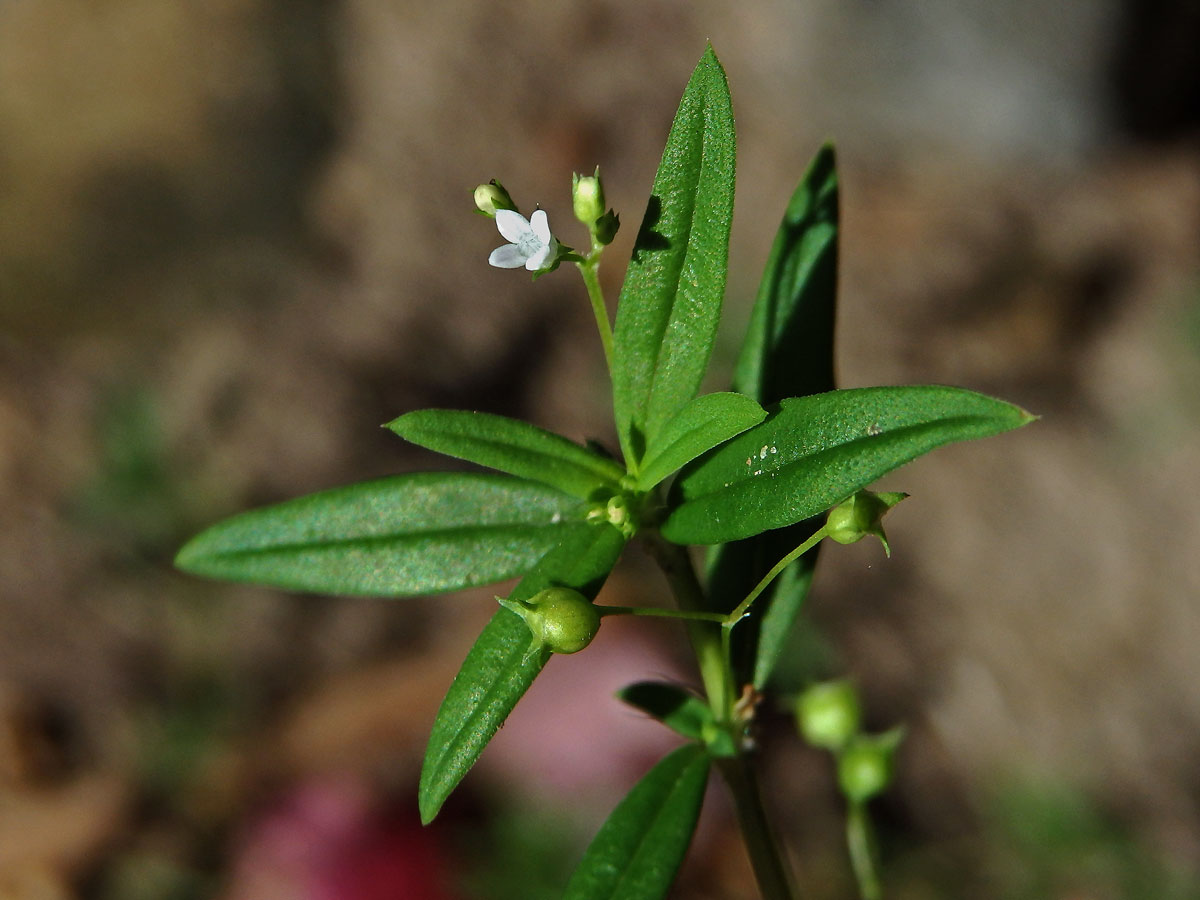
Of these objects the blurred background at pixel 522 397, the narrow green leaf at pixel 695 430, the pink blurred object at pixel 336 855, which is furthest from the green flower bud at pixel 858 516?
the pink blurred object at pixel 336 855

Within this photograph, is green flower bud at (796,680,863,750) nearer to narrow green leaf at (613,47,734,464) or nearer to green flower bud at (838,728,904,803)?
green flower bud at (838,728,904,803)

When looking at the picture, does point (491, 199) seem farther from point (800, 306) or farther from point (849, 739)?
point (849, 739)

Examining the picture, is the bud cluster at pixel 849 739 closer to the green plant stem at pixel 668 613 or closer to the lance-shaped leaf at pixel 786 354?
the lance-shaped leaf at pixel 786 354

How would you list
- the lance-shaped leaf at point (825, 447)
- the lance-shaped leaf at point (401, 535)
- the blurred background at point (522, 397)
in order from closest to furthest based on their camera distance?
1. the lance-shaped leaf at point (825, 447)
2. the lance-shaped leaf at point (401, 535)
3. the blurred background at point (522, 397)

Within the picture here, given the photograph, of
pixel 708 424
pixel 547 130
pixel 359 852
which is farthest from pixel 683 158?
pixel 547 130

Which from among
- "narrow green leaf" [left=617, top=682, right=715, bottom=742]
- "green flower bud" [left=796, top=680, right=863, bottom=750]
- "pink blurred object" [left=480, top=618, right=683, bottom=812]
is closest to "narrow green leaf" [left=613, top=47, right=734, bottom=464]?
"narrow green leaf" [left=617, top=682, right=715, bottom=742]
